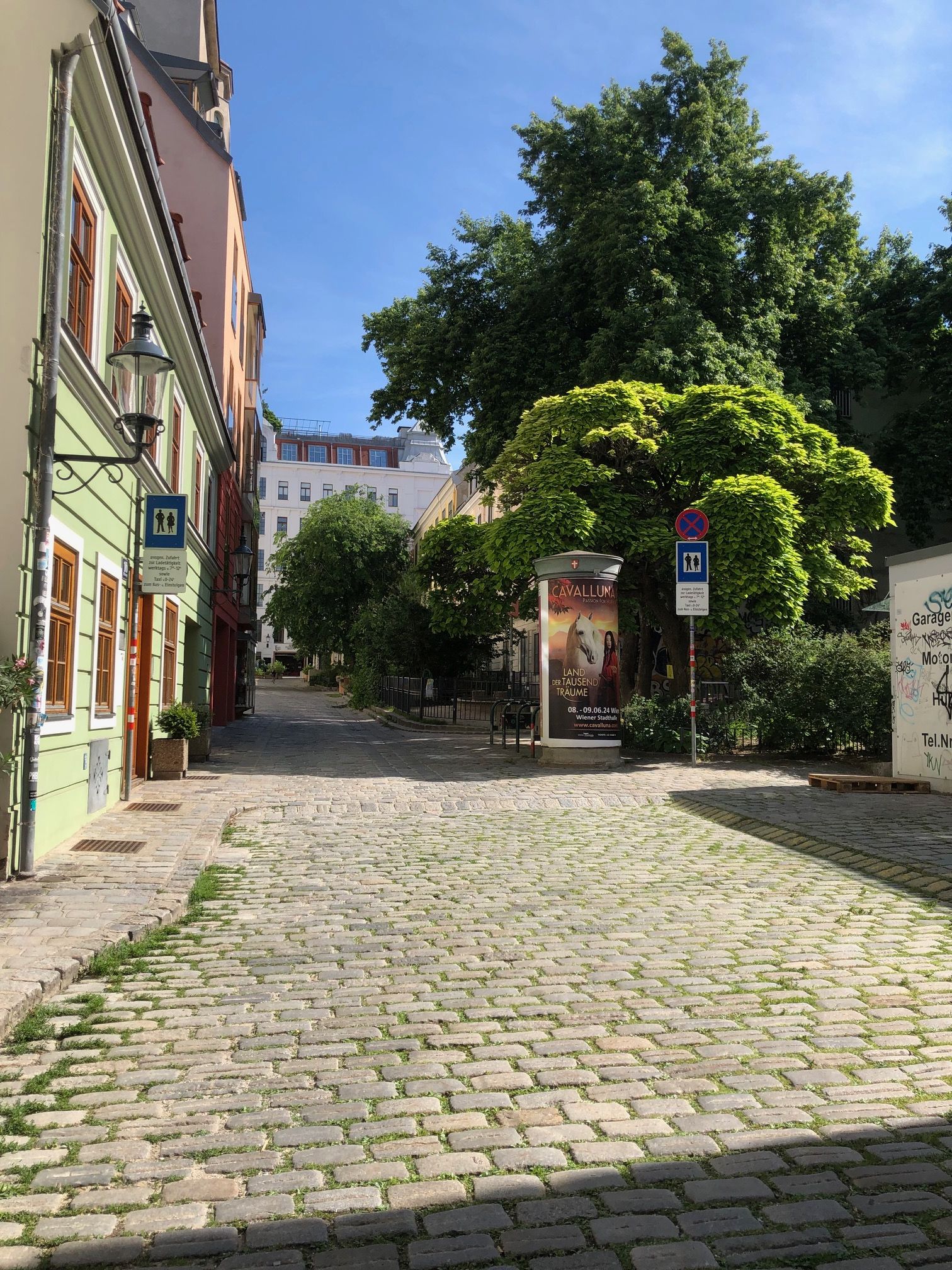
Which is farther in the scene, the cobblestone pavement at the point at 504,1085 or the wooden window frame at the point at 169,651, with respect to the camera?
the wooden window frame at the point at 169,651

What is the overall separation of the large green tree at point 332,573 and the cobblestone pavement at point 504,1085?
42.6 metres

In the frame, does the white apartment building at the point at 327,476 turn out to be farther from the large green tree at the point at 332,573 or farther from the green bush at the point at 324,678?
the large green tree at the point at 332,573

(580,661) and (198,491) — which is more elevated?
Result: (198,491)

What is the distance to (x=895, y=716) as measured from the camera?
46.7 ft

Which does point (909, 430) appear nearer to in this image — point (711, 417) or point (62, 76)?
point (711, 417)

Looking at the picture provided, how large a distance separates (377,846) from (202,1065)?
18.5 ft

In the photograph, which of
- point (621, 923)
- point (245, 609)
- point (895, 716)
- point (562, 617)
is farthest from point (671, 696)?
point (245, 609)

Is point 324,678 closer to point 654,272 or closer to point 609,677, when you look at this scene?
point 654,272

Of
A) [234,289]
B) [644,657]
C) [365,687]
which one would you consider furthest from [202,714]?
[365,687]

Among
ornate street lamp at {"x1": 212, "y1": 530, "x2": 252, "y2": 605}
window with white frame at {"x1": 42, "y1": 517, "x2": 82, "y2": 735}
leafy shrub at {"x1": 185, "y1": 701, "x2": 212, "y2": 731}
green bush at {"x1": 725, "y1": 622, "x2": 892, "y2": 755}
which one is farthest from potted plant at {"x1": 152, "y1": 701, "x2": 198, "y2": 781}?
ornate street lamp at {"x1": 212, "y1": 530, "x2": 252, "y2": 605}

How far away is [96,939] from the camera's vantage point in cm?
581

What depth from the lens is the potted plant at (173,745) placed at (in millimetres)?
15086

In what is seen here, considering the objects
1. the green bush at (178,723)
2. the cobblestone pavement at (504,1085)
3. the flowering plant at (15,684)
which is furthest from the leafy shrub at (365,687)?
the flowering plant at (15,684)

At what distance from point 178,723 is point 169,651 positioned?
2.64 metres
